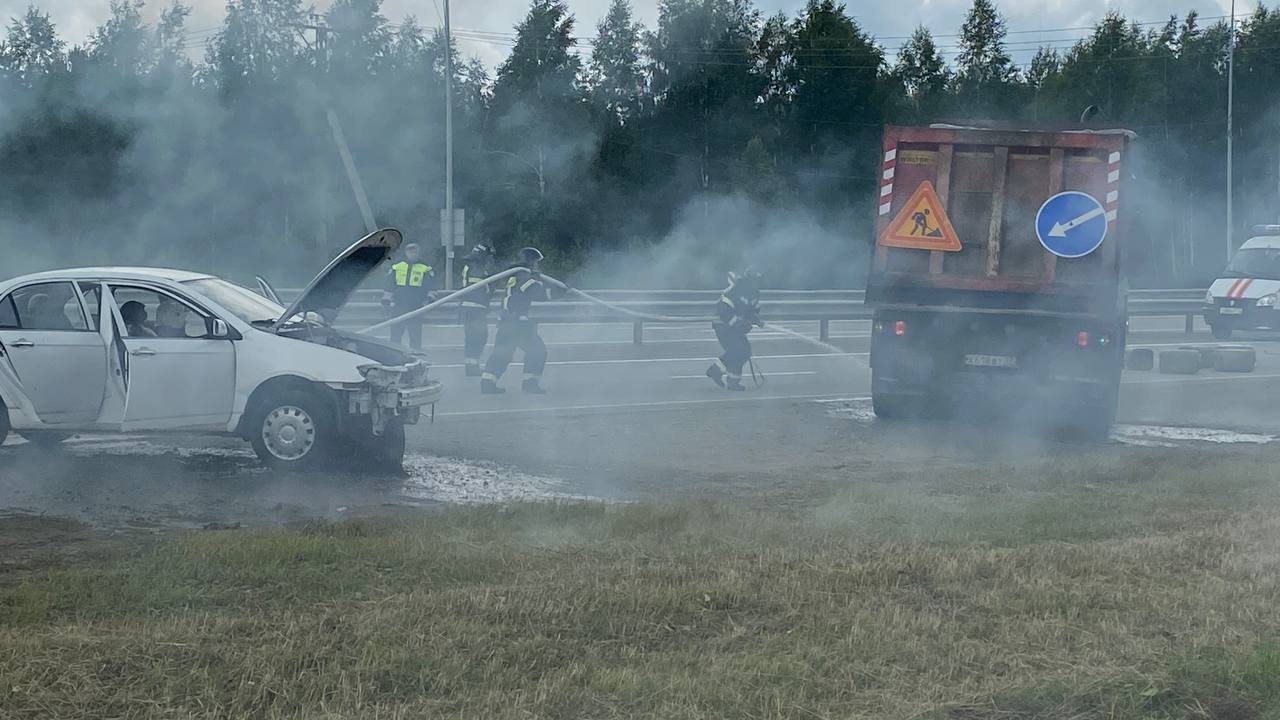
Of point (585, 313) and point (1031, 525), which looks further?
point (585, 313)

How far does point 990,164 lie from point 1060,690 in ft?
28.8

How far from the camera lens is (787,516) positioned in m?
8.15

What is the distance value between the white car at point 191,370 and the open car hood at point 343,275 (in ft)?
0.06

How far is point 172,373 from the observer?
9.37 meters

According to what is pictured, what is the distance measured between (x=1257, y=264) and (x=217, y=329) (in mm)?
22962

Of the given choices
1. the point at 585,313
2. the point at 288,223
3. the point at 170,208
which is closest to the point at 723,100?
the point at 585,313

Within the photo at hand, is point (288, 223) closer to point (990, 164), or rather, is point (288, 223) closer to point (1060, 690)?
point (990, 164)

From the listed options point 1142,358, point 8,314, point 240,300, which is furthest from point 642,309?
point 8,314

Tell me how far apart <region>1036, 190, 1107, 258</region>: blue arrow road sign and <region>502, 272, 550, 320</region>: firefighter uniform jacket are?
216 inches

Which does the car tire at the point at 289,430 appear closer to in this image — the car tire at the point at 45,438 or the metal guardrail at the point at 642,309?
the car tire at the point at 45,438

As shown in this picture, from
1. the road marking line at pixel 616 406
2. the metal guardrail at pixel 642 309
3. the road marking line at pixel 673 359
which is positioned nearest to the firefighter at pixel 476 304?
the road marking line at pixel 673 359

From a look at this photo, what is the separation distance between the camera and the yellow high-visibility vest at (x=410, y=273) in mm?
16516

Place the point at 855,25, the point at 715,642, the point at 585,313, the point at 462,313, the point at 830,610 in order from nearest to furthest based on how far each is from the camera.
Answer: the point at 715,642, the point at 830,610, the point at 462,313, the point at 585,313, the point at 855,25

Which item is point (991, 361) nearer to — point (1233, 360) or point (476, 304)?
point (476, 304)
